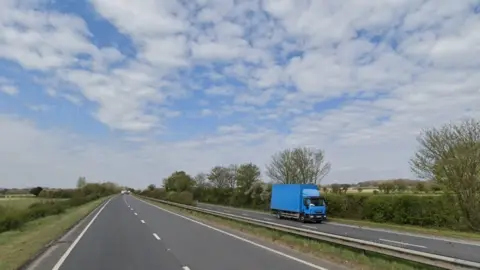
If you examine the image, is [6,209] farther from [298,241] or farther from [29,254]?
[298,241]

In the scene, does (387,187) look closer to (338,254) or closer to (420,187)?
(420,187)

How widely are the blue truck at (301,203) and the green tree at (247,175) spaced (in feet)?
127

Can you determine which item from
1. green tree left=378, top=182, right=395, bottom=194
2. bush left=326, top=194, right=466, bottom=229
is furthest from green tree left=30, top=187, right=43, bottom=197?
bush left=326, top=194, right=466, bottom=229

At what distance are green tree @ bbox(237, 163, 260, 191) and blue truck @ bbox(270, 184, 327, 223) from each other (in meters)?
38.6

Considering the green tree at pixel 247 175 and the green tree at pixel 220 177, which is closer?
the green tree at pixel 247 175

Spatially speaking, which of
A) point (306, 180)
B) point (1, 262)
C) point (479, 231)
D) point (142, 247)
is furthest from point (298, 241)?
point (306, 180)

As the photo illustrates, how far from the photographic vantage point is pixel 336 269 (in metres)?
12.1

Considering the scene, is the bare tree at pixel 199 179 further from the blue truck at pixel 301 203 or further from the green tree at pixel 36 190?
the blue truck at pixel 301 203

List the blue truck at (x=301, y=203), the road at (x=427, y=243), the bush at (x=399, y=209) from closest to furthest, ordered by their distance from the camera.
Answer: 1. the road at (x=427, y=243)
2. the bush at (x=399, y=209)
3. the blue truck at (x=301, y=203)

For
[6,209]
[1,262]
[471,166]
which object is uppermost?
[471,166]

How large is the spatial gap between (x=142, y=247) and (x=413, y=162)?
26.3 m

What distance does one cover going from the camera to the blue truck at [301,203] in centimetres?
4316

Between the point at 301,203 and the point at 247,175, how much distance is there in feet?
150

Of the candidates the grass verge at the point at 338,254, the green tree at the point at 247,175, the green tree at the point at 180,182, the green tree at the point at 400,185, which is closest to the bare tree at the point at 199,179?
the green tree at the point at 180,182
